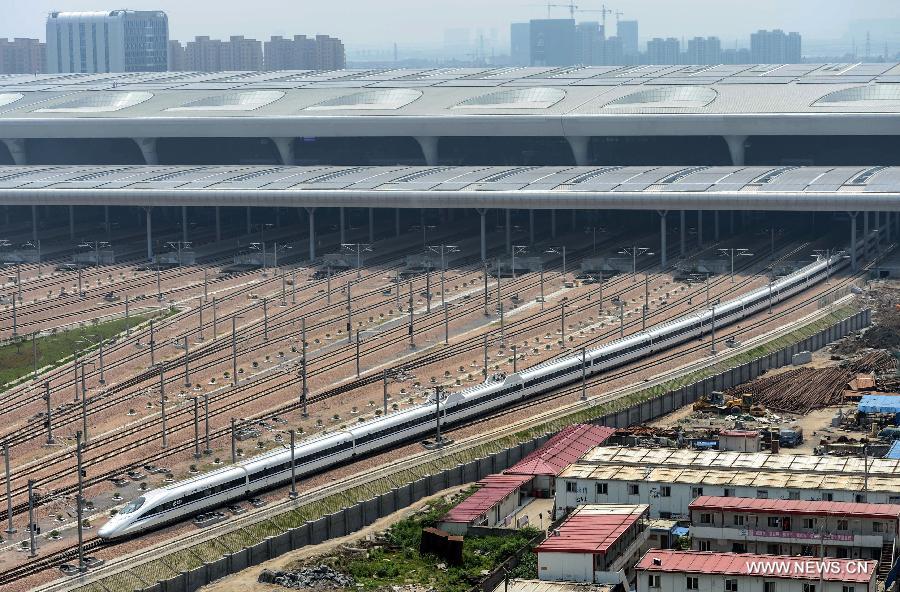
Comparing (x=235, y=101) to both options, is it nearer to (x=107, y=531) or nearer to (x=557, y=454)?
(x=557, y=454)

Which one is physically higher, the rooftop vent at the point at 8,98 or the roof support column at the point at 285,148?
the rooftop vent at the point at 8,98

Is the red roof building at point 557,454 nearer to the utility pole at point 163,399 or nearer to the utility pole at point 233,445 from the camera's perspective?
the utility pole at point 233,445

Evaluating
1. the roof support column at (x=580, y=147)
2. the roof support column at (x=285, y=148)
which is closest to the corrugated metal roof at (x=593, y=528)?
the roof support column at (x=580, y=147)

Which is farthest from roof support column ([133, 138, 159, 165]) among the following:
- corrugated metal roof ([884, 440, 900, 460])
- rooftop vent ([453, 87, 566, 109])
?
corrugated metal roof ([884, 440, 900, 460])

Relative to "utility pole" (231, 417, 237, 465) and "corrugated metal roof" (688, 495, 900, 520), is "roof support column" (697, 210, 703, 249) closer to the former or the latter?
"utility pole" (231, 417, 237, 465)

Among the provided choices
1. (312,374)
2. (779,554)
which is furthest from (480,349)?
(779,554)
